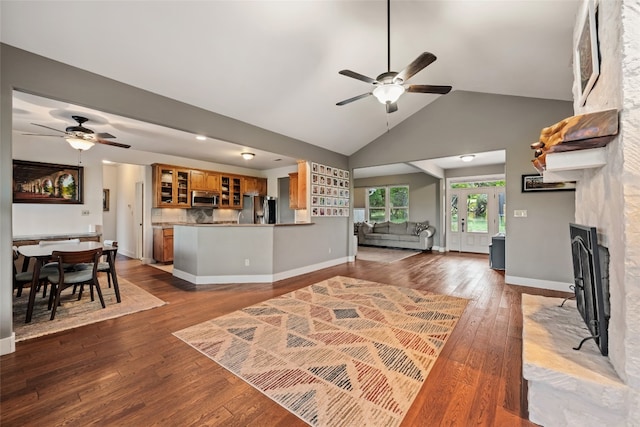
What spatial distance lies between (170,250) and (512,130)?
7121mm

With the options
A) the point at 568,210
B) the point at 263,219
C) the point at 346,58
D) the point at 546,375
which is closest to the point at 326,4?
the point at 346,58

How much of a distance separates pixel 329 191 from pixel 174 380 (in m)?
4.54

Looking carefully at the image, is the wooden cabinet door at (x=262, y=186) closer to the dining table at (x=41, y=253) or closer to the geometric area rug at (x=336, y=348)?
the dining table at (x=41, y=253)

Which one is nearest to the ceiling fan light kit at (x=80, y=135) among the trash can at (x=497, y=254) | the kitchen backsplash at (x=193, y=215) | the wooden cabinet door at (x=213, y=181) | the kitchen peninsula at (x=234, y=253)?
the kitchen peninsula at (x=234, y=253)

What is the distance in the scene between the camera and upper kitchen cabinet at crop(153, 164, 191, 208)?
5996mm

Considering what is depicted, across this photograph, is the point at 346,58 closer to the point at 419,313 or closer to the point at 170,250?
the point at 419,313

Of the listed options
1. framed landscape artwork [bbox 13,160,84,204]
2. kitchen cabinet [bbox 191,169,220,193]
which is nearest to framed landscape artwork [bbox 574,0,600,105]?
kitchen cabinet [bbox 191,169,220,193]

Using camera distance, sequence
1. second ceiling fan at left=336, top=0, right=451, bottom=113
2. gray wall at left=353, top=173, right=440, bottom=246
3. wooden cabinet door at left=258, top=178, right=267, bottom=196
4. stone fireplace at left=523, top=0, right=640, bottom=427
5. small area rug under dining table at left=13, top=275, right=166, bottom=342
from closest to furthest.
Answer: stone fireplace at left=523, top=0, right=640, bottom=427
second ceiling fan at left=336, top=0, right=451, bottom=113
small area rug under dining table at left=13, top=275, right=166, bottom=342
wooden cabinet door at left=258, top=178, right=267, bottom=196
gray wall at left=353, top=173, right=440, bottom=246

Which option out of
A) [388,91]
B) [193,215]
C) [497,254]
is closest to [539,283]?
[497,254]

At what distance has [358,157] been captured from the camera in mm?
6301

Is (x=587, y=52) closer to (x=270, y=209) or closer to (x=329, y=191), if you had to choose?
(x=329, y=191)

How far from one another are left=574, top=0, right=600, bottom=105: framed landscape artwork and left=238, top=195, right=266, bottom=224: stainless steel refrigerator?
267 inches

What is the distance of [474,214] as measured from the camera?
7836 millimetres

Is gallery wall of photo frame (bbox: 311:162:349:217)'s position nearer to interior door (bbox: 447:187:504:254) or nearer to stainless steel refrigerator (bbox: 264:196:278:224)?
stainless steel refrigerator (bbox: 264:196:278:224)
